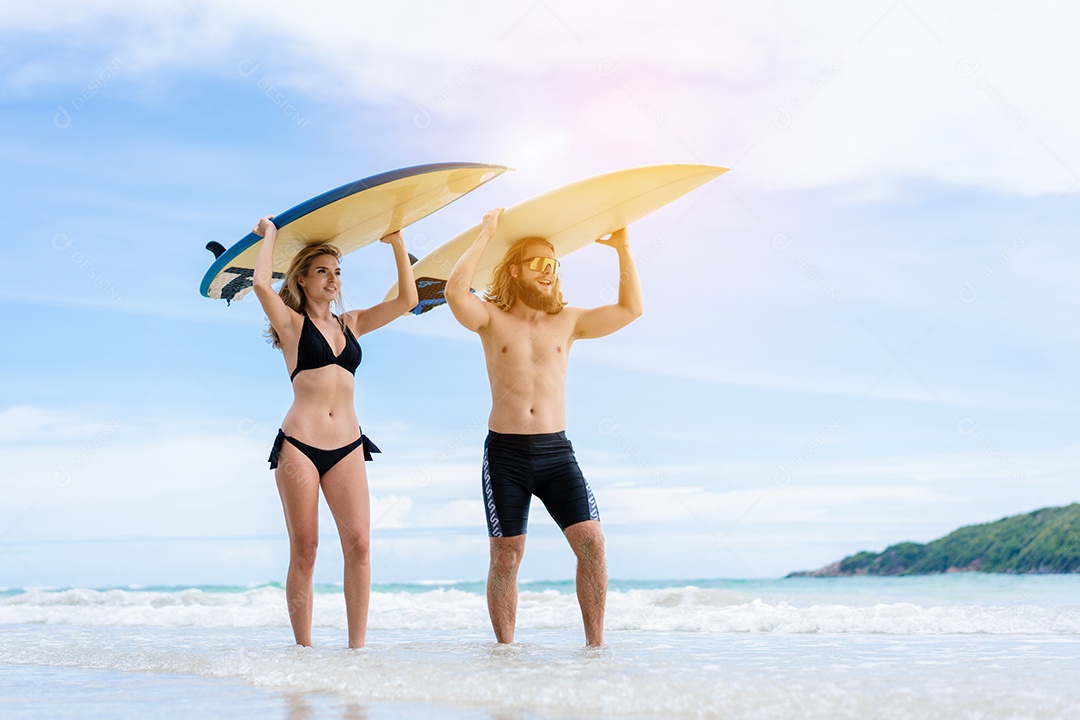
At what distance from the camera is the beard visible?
4.88 m

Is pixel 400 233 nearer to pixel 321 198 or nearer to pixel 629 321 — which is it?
pixel 321 198

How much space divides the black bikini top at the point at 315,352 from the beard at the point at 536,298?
97 centimetres

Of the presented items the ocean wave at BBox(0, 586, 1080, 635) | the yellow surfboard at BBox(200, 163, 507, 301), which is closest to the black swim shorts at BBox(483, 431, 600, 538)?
the yellow surfboard at BBox(200, 163, 507, 301)

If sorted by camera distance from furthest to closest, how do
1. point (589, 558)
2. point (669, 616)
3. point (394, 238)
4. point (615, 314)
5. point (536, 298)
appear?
point (669, 616), point (394, 238), point (615, 314), point (536, 298), point (589, 558)

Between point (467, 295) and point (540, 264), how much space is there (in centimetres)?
51

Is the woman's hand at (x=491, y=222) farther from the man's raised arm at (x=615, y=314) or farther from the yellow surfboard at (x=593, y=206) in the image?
the man's raised arm at (x=615, y=314)

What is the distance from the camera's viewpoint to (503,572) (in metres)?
4.68

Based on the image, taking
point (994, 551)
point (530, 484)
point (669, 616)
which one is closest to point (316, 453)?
point (530, 484)

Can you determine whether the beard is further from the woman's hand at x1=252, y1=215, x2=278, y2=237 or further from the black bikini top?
the woman's hand at x1=252, y1=215, x2=278, y2=237

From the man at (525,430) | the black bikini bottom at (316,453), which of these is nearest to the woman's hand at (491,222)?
the man at (525,430)

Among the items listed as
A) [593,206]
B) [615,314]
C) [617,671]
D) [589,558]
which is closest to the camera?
[617,671]

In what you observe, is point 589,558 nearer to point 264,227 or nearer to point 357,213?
point 357,213

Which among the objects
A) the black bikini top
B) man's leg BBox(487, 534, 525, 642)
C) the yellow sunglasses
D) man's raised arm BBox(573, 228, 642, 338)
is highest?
the yellow sunglasses

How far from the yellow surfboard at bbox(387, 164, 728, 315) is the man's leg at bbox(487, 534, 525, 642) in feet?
5.74
